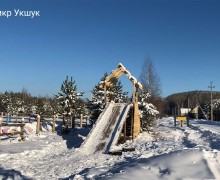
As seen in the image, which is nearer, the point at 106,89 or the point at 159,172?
the point at 159,172

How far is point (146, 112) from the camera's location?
965 inches

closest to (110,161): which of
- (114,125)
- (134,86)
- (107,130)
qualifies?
(107,130)

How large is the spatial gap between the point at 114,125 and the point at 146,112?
12.7 feet

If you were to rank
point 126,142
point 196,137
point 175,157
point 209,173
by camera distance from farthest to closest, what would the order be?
point 196,137 → point 126,142 → point 175,157 → point 209,173

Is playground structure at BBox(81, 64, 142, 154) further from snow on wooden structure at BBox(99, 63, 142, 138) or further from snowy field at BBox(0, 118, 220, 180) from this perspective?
snowy field at BBox(0, 118, 220, 180)

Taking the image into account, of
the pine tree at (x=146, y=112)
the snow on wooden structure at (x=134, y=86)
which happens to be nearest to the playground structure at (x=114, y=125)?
the snow on wooden structure at (x=134, y=86)

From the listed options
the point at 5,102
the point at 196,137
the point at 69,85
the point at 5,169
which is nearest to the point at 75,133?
the point at 69,85

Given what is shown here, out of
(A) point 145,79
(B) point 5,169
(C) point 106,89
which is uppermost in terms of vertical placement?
(A) point 145,79

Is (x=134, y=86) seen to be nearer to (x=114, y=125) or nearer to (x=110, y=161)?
(x=114, y=125)

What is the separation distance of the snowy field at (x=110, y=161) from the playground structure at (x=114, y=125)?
77cm

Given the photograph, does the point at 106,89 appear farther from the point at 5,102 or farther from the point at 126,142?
the point at 5,102

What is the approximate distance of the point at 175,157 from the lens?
10430 millimetres

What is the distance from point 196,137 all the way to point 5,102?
5865 centimetres

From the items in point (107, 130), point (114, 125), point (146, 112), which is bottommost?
point (107, 130)
